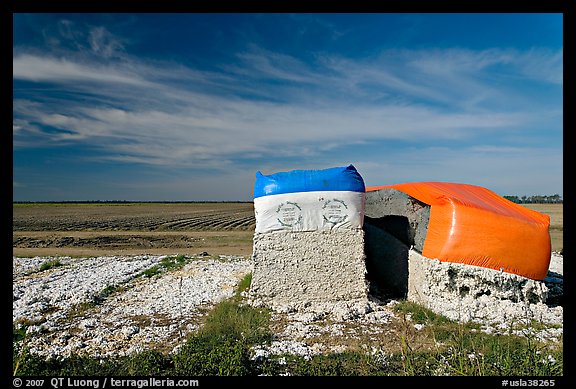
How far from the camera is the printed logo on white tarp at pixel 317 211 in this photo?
773 centimetres

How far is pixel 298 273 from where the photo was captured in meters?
7.77

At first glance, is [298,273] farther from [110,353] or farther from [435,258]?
[110,353]

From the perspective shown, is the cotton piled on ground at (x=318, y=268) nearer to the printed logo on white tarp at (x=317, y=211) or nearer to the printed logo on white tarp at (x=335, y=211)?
the printed logo on white tarp at (x=317, y=211)

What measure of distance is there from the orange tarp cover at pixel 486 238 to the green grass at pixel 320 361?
1.52 m

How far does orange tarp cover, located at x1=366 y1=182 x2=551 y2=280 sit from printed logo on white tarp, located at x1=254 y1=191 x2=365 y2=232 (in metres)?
1.50

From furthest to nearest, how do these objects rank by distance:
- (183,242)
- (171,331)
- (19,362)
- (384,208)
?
(183,242)
(384,208)
(171,331)
(19,362)

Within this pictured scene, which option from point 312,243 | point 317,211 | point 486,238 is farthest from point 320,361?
point 486,238

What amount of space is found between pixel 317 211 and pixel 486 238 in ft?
10.0

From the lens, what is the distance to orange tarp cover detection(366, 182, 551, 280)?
706 centimetres

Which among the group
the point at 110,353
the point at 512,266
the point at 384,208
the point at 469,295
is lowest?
the point at 110,353

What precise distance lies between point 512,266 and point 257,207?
15.8 feet

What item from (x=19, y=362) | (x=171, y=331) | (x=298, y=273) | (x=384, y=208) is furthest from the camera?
(x=384, y=208)

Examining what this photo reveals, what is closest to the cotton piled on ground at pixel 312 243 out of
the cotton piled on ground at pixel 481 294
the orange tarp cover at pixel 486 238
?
the cotton piled on ground at pixel 481 294
